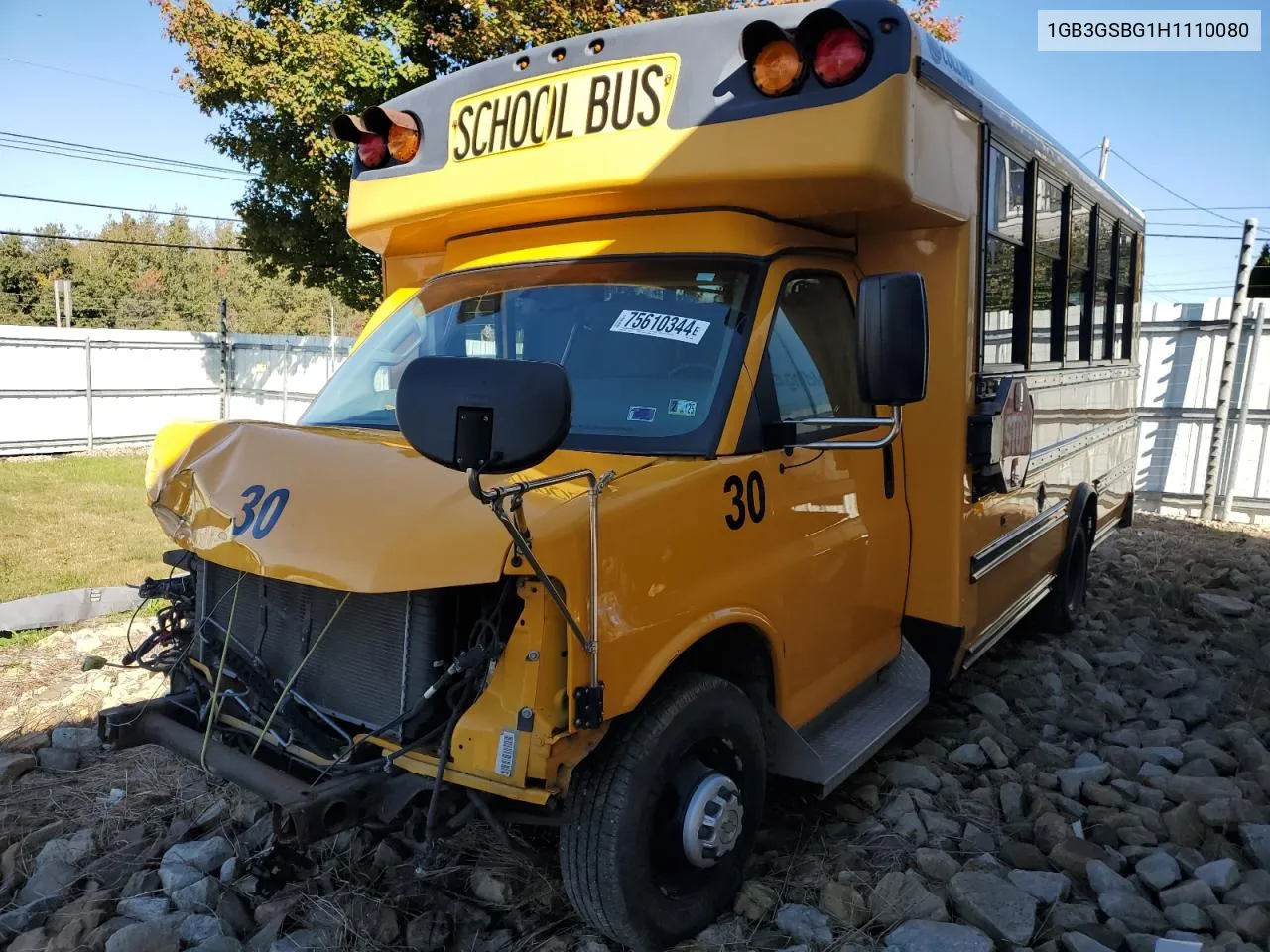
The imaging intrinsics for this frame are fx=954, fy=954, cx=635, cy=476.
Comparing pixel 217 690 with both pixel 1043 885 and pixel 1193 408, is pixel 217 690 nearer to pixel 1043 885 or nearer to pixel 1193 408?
pixel 1043 885

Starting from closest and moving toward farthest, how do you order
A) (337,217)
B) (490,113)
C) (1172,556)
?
(490,113) → (1172,556) → (337,217)

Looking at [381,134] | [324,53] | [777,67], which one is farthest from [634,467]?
[324,53]

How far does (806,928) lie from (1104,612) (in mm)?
4793

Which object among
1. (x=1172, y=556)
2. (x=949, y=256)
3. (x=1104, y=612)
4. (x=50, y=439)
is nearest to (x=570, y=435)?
(x=949, y=256)

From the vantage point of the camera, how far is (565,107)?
140 inches

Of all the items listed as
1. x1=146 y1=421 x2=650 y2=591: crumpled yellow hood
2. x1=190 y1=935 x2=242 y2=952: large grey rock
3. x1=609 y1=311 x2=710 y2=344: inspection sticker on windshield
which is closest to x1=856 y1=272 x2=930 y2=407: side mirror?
x1=609 y1=311 x2=710 y2=344: inspection sticker on windshield

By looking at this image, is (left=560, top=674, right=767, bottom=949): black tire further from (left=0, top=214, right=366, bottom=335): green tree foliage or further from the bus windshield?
(left=0, top=214, right=366, bottom=335): green tree foliage

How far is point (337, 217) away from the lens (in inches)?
477

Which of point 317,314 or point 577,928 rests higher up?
point 317,314

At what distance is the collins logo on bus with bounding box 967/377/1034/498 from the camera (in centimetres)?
405

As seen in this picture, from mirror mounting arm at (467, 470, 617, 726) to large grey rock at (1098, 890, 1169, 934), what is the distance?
2.04 metres

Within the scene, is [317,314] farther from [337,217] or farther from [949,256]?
[949,256]

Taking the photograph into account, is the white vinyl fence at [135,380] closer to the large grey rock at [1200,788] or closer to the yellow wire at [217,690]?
the yellow wire at [217,690]

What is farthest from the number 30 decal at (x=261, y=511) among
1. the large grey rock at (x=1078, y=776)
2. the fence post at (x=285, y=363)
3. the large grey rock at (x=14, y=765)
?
the fence post at (x=285, y=363)
